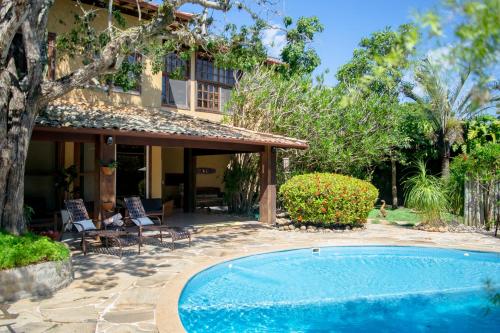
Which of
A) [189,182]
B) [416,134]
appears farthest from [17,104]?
[416,134]

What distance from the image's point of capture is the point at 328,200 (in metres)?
13.4

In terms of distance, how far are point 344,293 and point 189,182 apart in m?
11.0

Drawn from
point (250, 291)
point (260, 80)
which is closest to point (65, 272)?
point (250, 291)

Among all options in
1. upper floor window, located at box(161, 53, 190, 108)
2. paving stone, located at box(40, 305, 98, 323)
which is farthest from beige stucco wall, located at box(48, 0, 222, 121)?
paving stone, located at box(40, 305, 98, 323)

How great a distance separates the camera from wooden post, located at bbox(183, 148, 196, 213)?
1773 cm

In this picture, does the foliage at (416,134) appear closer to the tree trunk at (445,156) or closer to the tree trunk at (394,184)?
the tree trunk at (394,184)

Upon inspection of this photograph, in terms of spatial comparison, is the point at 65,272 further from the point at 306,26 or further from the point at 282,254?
the point at 306,26

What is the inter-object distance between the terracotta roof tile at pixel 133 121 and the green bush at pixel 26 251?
3.39 meters

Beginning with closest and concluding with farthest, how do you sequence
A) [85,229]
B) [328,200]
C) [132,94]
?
[85,229], [328,200], [132,94]

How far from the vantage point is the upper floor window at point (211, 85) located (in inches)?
697

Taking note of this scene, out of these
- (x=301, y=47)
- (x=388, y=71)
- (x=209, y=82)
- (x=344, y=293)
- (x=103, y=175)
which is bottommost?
(x=344, y=293)

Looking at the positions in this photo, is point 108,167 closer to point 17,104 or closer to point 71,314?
point 17,104

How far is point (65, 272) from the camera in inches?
267

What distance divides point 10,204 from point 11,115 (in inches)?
57.4
